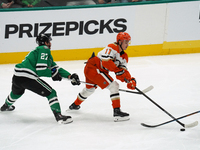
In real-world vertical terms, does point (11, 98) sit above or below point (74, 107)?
above

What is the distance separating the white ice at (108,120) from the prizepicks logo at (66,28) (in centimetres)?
84

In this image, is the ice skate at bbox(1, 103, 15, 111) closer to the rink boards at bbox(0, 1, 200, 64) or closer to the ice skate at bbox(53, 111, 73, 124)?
the ice skate at bbox(53, 111, 73, 124)

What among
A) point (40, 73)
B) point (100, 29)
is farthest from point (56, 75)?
point (100, 29)

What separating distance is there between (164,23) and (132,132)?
3.60 meters

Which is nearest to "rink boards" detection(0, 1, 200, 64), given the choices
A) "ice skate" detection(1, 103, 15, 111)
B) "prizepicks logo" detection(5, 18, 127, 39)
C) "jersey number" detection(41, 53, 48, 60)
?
"prizepicks logo" detection(5, 18, 127, 39)

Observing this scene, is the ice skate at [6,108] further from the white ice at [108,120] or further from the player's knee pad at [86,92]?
the player's knee pad at [86,92]

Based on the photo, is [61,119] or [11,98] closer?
[61,119]

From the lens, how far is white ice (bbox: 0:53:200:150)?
2.91 meters

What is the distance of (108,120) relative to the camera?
3529 millimetres

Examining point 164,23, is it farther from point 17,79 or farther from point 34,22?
point 17,79

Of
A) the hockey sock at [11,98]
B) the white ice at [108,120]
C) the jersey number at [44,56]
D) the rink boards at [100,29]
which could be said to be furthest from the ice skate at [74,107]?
the rink boards at [100,29]

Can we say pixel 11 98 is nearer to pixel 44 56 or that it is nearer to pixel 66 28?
pixel 44 56

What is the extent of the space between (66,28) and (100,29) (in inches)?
24.4

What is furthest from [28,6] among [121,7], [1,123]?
[1,123]
